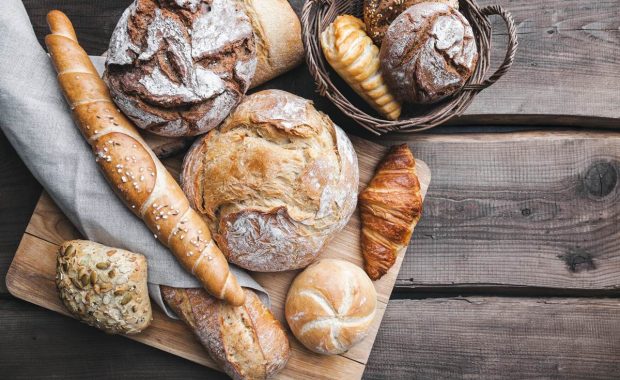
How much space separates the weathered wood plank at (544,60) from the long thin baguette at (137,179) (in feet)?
1.66

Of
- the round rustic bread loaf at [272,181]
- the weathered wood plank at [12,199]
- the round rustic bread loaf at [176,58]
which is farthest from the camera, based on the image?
the weathered wood plank at [12,199]

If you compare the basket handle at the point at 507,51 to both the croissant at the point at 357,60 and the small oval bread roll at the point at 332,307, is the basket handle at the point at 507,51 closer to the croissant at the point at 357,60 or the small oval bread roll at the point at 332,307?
the croissant at the point at 357,60

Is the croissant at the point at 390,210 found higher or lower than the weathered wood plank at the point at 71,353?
higher

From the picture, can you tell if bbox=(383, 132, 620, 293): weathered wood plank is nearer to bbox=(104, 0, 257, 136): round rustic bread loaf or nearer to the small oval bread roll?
the small oval bread roll

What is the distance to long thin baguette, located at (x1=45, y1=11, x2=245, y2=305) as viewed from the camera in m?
2.18

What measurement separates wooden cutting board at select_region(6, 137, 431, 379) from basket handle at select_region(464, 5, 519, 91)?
1.15 m

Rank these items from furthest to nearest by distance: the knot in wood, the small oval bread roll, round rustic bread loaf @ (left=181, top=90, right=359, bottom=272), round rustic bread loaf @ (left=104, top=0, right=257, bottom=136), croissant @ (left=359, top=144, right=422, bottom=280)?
the knot in wood → croissant @ (left=359, top=144, right=422, bottom=280) → the small oval bread roll → round rustic bread loaf @ (left=181, top=90, right=359, bottom=272) → round rustic bread loaf @ (left=104, top=0, right=257, bottom=136)

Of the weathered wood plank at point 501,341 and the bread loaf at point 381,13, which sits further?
the weathered wood plank at point 501,341

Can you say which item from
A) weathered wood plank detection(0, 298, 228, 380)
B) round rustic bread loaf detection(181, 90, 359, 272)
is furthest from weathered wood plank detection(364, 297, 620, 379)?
weathered wood plank detection(0, 298, 228, 380)

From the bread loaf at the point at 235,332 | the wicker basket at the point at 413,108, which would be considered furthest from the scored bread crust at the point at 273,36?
the bread loaf at the point at 235,332

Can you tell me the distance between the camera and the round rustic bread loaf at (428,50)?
2.12m

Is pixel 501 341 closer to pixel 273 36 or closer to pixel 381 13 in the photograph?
pixel 381 13

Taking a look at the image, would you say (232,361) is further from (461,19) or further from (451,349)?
(461,19)

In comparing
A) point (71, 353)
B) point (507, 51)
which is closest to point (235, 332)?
point (71, 353)
